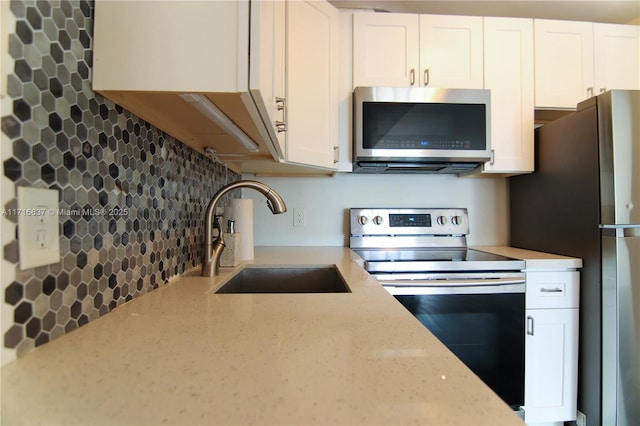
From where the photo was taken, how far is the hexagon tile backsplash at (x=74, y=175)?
40 centimetres

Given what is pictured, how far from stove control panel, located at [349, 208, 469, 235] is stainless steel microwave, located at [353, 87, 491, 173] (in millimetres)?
395

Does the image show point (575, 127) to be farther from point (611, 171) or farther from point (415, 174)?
point (415, 174)

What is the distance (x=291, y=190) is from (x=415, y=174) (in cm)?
84

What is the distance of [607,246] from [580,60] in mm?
1114

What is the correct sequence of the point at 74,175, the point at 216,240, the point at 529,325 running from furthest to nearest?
the point at 529,325
the point at 216,240
the point at 74,175

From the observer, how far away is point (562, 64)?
5.24 feet

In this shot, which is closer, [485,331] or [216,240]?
[216,240]

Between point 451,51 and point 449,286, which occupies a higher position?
point 451,51

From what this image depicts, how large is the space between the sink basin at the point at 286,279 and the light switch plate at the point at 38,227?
2.22 ft

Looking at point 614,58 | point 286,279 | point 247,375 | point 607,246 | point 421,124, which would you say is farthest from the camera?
point 614,58

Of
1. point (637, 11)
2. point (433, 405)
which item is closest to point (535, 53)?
point (637, 11)

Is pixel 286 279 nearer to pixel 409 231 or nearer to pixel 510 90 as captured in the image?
pixel 409 231

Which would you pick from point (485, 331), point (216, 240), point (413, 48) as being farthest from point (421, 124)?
point (216, 240)

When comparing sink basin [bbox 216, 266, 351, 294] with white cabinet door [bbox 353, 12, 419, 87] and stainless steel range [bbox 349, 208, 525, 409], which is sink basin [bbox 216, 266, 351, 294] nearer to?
stainless steel range [bbox 349, 208, 525, 409]
